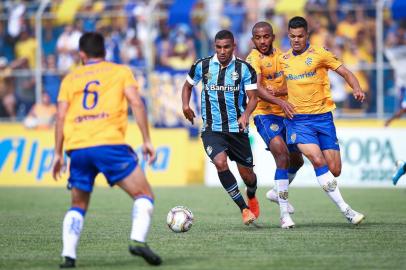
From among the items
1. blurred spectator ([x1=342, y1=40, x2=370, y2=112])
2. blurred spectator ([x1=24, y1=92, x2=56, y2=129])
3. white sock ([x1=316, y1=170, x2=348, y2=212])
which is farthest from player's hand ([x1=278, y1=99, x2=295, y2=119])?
blurred spectator ([x1=24, y1=92, x2=56, y2=129])

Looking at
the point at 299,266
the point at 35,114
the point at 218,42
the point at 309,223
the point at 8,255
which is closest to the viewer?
the point at 299,266

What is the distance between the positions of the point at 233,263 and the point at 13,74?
16821mm

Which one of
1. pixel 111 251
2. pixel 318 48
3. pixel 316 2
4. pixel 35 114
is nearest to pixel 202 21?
pixel 316 2

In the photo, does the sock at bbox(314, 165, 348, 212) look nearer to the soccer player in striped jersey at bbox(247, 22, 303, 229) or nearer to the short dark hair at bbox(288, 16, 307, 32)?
the soccer player in striped jersey at bbox(247, 22, 303, 229)

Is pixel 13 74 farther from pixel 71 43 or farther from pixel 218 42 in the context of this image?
pixel 218 42

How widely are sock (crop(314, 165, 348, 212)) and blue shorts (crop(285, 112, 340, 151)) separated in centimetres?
40

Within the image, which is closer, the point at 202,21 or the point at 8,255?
the point at 8,255

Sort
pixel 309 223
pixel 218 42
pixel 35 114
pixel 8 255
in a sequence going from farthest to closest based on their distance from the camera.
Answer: pixel 35 114 < pixel 309 223 < pixel 218 42 < pixel 8 255

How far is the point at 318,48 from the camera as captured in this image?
11.4 metres

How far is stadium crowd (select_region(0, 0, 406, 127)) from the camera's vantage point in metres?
21.0

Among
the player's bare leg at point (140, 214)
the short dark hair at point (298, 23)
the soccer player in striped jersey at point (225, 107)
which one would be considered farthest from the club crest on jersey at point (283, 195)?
the player's bare leg at point (140, 214)

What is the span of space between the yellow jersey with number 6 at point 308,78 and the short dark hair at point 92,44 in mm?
4107

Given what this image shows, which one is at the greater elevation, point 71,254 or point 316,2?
point 316,2

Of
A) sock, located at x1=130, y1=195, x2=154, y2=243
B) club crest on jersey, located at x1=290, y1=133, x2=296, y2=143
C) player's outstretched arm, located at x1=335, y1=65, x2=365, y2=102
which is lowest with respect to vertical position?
sock, located at x1=130, y1=195, x2=154, y2=243
